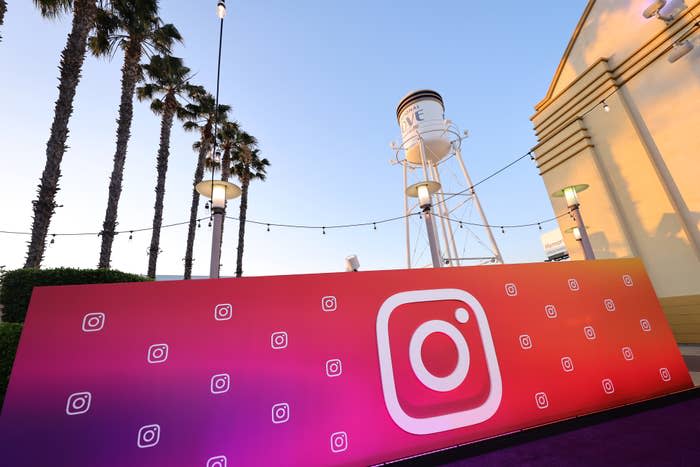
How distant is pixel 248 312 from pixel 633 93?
8.04 m

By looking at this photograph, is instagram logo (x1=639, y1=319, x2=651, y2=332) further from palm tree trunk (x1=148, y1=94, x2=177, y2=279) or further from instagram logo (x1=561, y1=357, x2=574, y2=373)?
palm tree trunk (x1=148, y1=94, x2=177, y2=279)

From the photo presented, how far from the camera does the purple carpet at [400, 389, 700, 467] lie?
162 centimetres

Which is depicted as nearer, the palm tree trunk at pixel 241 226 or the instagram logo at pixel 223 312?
the instagram logo at pixel 223 312

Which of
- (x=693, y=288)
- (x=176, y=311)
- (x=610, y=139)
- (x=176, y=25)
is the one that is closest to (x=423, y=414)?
(x=176, y=311)

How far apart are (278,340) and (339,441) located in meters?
0.68

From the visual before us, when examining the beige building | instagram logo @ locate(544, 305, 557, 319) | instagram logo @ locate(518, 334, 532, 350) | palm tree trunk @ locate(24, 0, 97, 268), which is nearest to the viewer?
instagram logo @ locate(518, 334, 532, 350)

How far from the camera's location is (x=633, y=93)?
5559 millimetres

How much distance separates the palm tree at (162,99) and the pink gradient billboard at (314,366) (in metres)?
8.53

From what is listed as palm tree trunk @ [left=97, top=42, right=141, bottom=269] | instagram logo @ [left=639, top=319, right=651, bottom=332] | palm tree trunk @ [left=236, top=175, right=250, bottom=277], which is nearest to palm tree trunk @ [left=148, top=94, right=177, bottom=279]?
palm tree trunk @ [left=97, top=42, right=141, bottom=269]

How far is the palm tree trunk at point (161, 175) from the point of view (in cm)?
894

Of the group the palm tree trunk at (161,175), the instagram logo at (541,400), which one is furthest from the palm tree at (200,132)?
the instagram logo at (541,400)

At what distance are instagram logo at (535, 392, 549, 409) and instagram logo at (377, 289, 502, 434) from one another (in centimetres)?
34

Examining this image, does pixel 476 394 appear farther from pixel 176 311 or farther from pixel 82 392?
pixel 82 392

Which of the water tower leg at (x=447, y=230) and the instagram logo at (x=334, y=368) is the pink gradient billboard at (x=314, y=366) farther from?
the water tower leg at (x=447, y=230)
